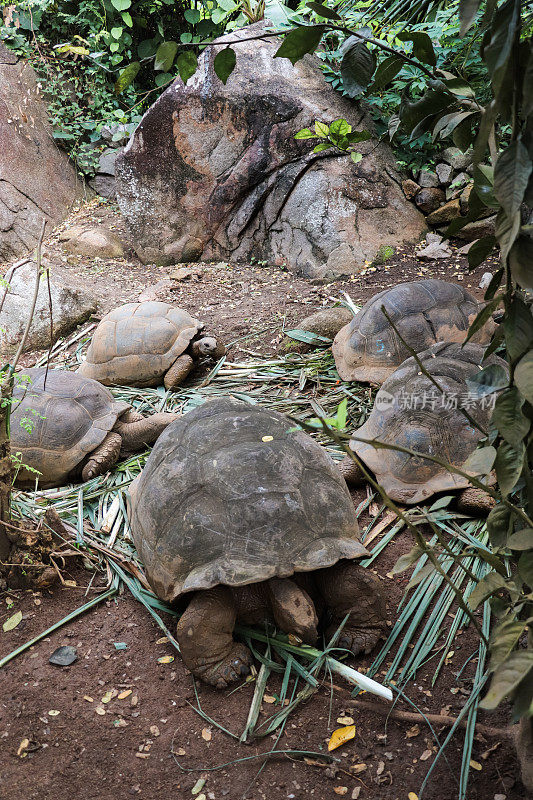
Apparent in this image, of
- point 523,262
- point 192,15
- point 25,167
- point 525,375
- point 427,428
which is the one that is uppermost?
point 192,15

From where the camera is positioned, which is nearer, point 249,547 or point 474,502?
point 249,547

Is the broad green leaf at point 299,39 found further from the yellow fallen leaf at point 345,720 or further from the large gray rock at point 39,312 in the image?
the large gray rock at point 39,312

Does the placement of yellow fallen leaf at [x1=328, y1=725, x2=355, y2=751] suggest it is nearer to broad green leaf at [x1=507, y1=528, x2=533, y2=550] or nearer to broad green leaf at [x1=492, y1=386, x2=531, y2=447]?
broad green leaf at [x1=507, y1=528, x2=533, y2=550]

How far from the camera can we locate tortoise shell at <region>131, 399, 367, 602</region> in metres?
2.42

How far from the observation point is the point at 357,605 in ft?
8.25

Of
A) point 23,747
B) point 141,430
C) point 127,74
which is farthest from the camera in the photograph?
point 141,430

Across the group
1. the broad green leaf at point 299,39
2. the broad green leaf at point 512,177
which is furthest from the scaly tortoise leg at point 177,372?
the broad green leaf at point 512,177

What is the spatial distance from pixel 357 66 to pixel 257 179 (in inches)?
241

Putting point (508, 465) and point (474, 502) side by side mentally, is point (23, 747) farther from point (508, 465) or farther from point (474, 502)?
point (474, 502)

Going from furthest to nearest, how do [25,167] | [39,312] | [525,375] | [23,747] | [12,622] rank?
1. [25,167]
2. [39,312]
3. [12,622]
4. [23,747]
5. [525,375]

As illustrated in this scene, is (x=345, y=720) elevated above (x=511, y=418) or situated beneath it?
situated beneath

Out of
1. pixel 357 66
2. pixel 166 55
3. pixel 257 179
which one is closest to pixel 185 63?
pixel 166 55

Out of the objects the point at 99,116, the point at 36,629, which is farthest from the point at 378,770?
the point at 99,116

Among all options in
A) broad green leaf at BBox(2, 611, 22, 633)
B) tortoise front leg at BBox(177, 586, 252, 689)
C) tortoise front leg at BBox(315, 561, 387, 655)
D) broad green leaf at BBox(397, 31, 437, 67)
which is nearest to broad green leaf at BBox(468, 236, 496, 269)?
broad green leaf at BBox(397, 31, 437, 67)
